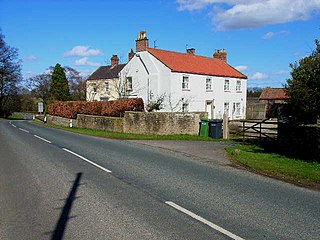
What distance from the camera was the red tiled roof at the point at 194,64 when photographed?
36778 mm

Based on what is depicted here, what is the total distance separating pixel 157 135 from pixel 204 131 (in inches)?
131

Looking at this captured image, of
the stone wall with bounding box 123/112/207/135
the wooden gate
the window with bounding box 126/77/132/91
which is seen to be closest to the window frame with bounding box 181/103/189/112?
the window with bounding box 126/77/132/91

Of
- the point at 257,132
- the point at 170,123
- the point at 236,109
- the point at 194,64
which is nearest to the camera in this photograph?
the point at 257,132

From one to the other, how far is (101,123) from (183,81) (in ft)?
39.2

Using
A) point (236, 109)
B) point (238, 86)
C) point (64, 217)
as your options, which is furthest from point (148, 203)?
point (238, 86)

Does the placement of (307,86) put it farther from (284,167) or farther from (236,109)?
(236,109)

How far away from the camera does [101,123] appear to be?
28641 mm

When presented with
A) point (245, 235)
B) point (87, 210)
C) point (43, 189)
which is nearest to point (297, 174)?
point (245, 235)

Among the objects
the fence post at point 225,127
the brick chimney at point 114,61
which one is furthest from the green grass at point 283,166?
the brick chimney at point 114,61

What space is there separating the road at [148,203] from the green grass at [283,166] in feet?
2.20

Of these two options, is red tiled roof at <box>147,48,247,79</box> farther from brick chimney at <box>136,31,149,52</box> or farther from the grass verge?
the grass verge

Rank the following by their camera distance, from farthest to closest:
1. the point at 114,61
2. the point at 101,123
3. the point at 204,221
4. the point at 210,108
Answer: the point at 114,61
the point at 210,108
the point at 101,123
the point at 204,221

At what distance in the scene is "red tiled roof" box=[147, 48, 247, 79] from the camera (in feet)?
121

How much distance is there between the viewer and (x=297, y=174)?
31.6 feet
